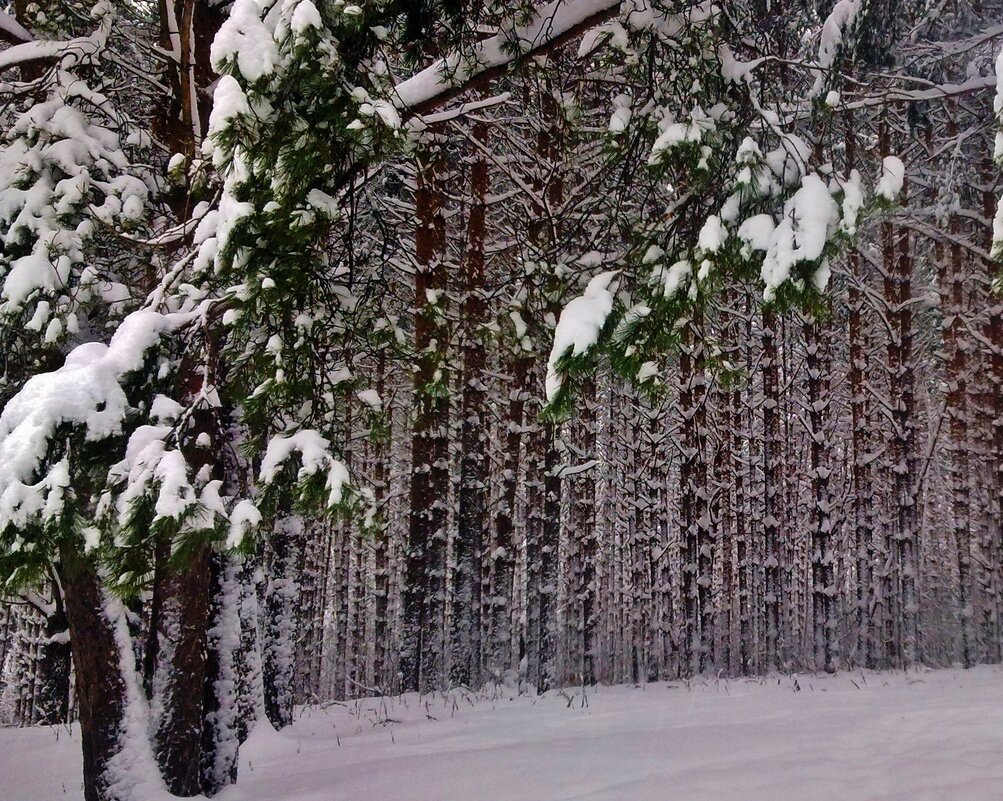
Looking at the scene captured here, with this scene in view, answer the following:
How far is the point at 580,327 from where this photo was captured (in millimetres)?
3600

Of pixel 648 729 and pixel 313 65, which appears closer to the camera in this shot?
pixel 313 65

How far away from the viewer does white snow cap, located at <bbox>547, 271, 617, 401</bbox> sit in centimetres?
358

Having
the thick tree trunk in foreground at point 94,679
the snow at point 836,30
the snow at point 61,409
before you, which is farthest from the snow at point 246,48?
the snow at point 836,30

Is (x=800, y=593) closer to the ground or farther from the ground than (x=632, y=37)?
closer to the ground

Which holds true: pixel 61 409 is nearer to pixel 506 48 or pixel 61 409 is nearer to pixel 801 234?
pixel 506 48

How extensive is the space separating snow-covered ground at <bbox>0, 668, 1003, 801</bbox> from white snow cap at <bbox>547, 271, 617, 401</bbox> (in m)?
2.38

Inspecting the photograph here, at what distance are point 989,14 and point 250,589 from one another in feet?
42.0

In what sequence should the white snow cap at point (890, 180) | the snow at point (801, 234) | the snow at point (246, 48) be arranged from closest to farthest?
the snow at point (246, 48)
the snow at point (801, 234)
the white snow cap at point (890, 180)

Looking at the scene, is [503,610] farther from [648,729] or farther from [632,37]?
[632,37]

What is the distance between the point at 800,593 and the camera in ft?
68.1

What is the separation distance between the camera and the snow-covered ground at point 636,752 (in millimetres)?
4203

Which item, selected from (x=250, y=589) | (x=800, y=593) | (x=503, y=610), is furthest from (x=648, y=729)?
(x=800, y=593)

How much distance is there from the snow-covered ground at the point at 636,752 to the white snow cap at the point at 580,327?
238 centimetres

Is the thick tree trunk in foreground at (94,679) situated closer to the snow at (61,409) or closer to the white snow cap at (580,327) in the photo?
the snow at (61,409)
